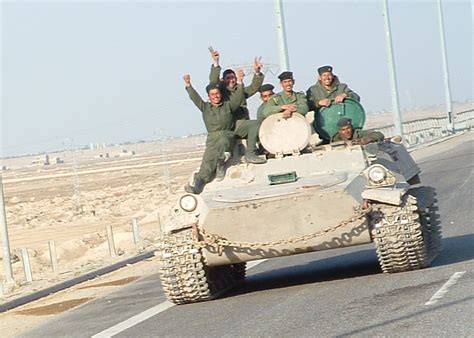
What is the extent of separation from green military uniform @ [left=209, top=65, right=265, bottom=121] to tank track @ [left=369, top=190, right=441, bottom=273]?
264 centimetres

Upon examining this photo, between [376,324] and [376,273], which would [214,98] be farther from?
[376,324]

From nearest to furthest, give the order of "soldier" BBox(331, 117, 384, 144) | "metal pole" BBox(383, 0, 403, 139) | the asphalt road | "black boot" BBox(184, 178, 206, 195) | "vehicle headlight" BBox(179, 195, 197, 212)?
the asphalt road → "vehicle headlight" BBox(179, 195, 197, 212) → "black boot" BBox(184, 178, 206, 195) → "soldier" BBox(331, 117, 384, 144) → "metal pole" BBox(383, 0, 403, 139)

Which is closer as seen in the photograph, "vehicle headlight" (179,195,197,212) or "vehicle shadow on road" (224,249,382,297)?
"vehicle headlight" (179,195,197,212)

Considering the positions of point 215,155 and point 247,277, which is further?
point 247,277

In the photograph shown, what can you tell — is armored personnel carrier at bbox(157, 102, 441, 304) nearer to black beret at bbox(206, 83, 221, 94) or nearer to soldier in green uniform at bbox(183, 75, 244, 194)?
soldier in green uniform at bbox(183, 75, 244, 194)

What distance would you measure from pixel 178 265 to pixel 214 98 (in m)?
2.31

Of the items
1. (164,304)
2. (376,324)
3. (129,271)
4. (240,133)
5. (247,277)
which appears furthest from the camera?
(129,271)

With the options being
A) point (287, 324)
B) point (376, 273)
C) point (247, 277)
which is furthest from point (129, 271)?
point (287, 324)

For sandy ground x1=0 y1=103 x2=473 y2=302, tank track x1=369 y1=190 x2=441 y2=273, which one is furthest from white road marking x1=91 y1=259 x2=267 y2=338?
tank track x1=369 y1=190 x2=441 y2=273

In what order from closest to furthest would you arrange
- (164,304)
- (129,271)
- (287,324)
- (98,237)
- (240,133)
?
(287,324) < (164,304) < (240,133) < (129,271) < (98,237)

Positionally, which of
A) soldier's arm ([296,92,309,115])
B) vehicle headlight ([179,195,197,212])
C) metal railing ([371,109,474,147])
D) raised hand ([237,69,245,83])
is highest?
raised hand ([237,69,245,83])

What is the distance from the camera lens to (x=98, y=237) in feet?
103

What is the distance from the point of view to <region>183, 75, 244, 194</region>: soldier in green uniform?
13812mm

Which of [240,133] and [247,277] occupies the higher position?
[240,133]
